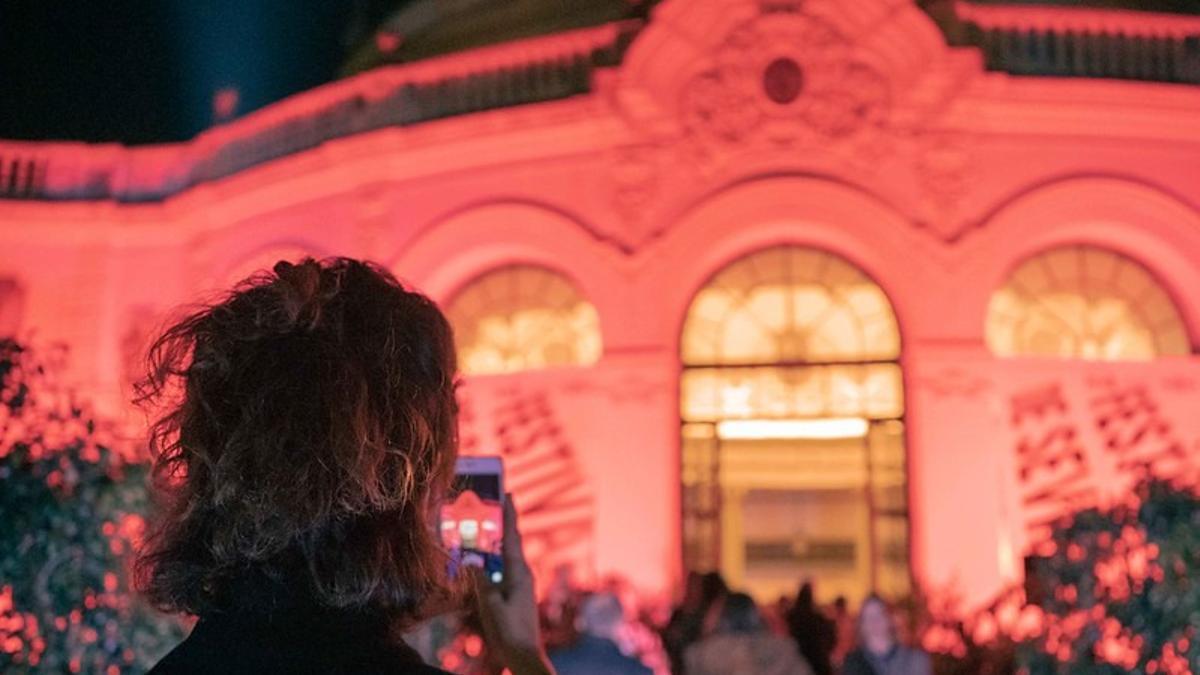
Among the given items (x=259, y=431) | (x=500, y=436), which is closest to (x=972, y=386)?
(x=500, y=436)

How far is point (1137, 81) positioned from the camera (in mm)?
14922

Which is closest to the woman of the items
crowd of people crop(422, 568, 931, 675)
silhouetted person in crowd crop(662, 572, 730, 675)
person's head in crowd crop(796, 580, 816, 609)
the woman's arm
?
the woman's arm

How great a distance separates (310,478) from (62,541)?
663 cm

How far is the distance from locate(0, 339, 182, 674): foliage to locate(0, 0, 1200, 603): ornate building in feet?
20.8

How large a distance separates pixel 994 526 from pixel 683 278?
13.0ft

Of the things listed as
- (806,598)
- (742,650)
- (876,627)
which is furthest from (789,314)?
(742,650)

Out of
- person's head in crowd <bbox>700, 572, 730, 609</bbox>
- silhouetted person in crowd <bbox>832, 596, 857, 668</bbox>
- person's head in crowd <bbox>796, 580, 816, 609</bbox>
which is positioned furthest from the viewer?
silhouetted person in crowd <bbox>832, 596, 857, 668</bbox>

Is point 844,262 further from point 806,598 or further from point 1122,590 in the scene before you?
point 1122,590

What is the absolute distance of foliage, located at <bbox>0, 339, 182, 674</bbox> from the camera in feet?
26.0

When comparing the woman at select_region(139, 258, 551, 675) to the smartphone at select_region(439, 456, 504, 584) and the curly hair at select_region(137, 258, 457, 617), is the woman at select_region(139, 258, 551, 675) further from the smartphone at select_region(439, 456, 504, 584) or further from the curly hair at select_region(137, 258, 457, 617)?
the smartphone at select_region(439, 456, 504, 584)

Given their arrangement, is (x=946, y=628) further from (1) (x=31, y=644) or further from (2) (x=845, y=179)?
(1) (x=31, y=644)

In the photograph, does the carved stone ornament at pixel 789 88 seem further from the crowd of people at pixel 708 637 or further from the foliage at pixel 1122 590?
the foliage at pixel 1122 590

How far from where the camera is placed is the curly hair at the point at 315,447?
200cm

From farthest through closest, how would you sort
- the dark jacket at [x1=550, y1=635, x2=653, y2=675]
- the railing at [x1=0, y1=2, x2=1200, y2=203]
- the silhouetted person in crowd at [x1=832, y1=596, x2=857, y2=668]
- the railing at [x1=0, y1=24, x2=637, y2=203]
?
1. the railing at [x1=0, y1=24, x2=637, y2=203]
2. the railing at [x1=0, y1=2, x2=1200, y2=203]
3. the silhouetted person in crowd at [x1=832, y1=596, x2=857, y2=668]
4. the dark jacket at [x1=550, y1=635, x2=653, y2=675]
